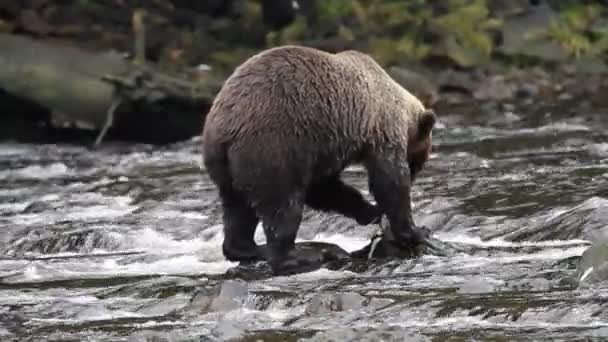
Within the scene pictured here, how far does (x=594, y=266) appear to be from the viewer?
7.62 meters

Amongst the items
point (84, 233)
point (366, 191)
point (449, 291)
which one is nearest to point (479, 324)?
point (449, 291)

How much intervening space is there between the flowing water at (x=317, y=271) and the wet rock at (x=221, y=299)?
1 cm

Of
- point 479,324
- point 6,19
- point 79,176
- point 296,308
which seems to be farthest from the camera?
point 6,19

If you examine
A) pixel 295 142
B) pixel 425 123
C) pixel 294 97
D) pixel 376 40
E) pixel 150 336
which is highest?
pixel 294 97

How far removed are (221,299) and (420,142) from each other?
313 centimetres

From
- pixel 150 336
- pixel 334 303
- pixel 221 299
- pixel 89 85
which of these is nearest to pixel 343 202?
pixel 221 299

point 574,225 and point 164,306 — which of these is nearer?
point 164,306

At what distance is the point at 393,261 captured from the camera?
912 cm

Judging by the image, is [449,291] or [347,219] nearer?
[449,291]

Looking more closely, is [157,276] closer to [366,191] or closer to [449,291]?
[449,291]

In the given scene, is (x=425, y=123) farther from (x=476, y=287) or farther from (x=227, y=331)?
(x=227, y=331)

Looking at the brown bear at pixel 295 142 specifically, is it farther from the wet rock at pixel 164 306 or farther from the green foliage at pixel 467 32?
the green foliage at pixel 467 32

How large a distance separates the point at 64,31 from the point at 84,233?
35.0 ft

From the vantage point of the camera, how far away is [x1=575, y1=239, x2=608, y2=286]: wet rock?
7531 millimetres
